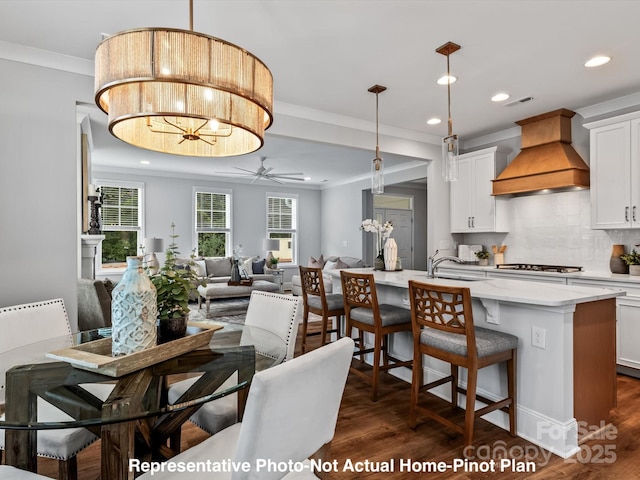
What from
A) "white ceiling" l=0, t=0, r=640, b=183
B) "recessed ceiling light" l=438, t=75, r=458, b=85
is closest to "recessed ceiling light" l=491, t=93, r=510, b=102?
"white ceiling" l=0, t=0, r=640, b=183

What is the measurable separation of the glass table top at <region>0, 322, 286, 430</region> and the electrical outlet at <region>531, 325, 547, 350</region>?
1536 mm

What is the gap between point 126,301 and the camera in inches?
56.2

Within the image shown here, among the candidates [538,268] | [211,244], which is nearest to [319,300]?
[538,268]

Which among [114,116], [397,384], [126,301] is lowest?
Answer: [397,384]

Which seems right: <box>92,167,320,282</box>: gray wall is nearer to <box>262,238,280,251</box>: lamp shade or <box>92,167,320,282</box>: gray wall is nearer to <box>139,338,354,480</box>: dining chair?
<box>262,238,280,251</box>: lamp shade

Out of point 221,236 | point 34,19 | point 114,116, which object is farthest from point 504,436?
point 221,236

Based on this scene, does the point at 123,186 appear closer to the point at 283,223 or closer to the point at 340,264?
the point at 283,223

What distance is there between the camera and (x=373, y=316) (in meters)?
2.88

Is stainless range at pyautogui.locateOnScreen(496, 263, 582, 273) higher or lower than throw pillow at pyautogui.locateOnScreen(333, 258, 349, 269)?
higher

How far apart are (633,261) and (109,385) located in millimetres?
4373

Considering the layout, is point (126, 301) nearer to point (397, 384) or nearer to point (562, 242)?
point (397, 384)

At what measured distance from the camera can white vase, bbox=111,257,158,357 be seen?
143cm

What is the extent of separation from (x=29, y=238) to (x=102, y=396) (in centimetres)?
216

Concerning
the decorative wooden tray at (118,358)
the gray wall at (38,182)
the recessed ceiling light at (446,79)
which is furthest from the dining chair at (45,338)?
the recessed ceiling light at (446,79)
